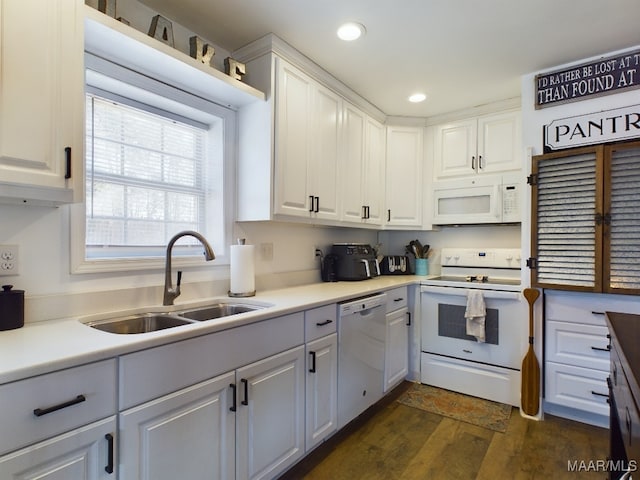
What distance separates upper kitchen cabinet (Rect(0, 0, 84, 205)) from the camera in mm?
1144

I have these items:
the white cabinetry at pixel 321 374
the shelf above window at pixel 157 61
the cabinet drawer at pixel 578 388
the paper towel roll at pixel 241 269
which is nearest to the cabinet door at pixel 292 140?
the shelf above window at pixel 157 61

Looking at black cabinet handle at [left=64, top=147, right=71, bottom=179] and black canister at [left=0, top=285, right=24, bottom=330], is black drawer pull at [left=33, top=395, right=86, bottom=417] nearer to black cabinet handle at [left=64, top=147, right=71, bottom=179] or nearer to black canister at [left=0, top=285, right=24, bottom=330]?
black canister at [left=0, top=285, right=24, bottom=330]

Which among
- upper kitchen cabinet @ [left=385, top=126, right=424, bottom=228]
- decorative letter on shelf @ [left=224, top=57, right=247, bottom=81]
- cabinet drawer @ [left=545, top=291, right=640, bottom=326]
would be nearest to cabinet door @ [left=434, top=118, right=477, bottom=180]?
upper kitchen cabinet @ [left=385, top=126, right=424, bottom=228]

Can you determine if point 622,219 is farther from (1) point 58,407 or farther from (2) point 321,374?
(1) point 58,407

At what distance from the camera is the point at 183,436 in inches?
51.0

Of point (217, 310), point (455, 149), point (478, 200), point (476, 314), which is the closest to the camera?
point (217, 310)

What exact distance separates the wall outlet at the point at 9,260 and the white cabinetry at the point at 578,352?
297 centimetres

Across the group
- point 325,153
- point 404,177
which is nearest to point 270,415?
point 325,153

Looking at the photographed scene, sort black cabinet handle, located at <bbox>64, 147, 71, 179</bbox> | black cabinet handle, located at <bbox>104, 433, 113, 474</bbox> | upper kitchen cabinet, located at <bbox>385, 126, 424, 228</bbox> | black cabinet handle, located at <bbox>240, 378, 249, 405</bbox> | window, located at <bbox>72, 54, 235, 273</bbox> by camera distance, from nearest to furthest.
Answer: black cabinet handle, located at <bbox>104, 433, 113, 474</bbox> → black cabinet handle, located at <bbox>64, 147, 71, 179</bbox> → black cabinet handle, located at <bbox>240, 378, 249, 405</bbox> → window, located at <bbox>72, 54, 235, 273</bbox> → upper kitchen cabinet, located at <bbox>385, 126, 424, 228</bbox>

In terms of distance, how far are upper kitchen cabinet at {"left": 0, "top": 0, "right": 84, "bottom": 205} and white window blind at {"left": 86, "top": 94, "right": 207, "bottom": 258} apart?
0.42 m

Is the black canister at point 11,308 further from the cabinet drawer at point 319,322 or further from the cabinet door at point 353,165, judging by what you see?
the cabinet door at point 353,165

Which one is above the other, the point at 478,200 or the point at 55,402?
the point at 478,200

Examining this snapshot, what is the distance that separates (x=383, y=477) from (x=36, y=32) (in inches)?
95.0

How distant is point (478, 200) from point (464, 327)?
1.10 meters
